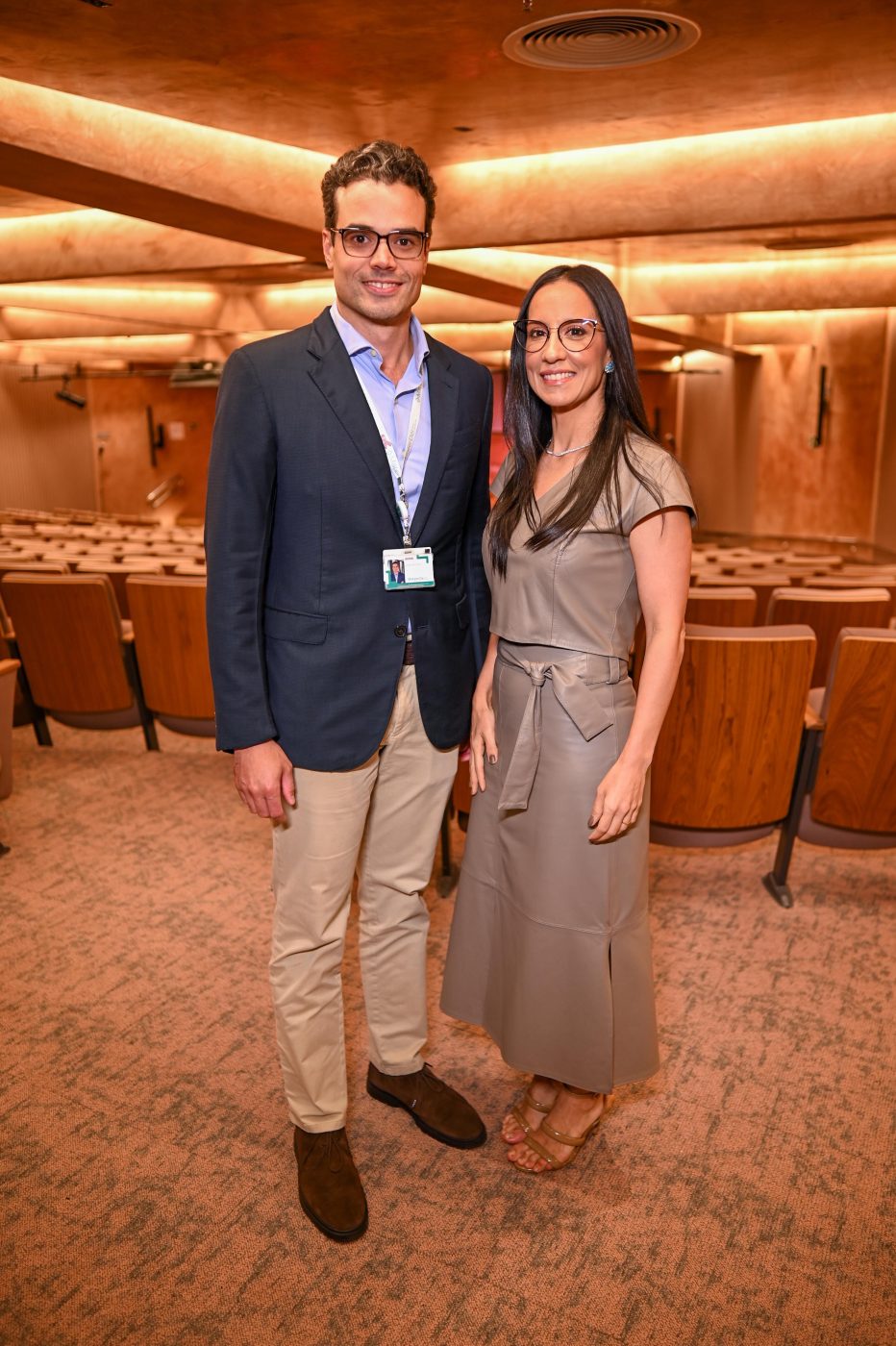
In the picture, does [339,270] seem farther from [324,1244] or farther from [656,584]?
[324,1244]

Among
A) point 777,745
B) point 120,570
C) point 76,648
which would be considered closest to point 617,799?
point 777,745

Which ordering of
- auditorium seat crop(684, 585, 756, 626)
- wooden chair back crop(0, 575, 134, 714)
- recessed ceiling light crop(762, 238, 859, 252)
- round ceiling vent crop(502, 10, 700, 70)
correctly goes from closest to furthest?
round ceiling vent crop(502, 10, 700, 70), auditorium seat crop(684, 585, 756, 626), wooden chair back crop(0, 575, 134, 714), recessed ceiling light crop(762, 238, 859, 252)

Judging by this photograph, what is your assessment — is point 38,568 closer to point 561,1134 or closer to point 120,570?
point 120,570

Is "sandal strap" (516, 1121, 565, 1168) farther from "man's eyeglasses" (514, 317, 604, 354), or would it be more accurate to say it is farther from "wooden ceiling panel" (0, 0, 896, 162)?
"wooden ceiling panel" (0, 0, 896, 162)

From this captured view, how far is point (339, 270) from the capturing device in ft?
5.94

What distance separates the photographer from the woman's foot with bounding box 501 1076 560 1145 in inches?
88.5

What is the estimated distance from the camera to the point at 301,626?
185 cm

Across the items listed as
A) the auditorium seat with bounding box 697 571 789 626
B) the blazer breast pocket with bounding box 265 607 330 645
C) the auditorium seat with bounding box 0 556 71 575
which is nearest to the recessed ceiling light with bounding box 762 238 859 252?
the auditorium seat with bounding box 697 571 789 626

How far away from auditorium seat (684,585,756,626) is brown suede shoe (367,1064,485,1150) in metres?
2.28

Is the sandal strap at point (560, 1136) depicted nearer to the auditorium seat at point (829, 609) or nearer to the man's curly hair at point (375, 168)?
the man's curly hair at point (375, 168)

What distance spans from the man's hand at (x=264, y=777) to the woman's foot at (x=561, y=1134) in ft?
3.17

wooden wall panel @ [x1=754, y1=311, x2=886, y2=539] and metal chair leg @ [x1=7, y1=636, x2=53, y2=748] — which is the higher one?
wooden wall panel @ [x1=754, y1=311, x2=886, y2=539]

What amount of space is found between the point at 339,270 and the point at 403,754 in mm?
976

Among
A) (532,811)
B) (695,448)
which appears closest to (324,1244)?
(532,811)
